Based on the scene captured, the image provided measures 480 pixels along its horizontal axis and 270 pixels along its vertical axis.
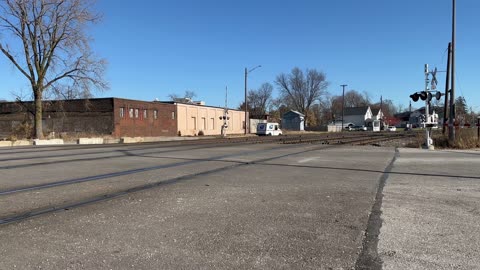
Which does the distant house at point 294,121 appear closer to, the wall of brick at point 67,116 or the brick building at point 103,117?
the brick building at point 103,117

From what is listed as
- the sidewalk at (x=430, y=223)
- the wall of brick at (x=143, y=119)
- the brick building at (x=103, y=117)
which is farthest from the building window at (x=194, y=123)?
the sidewalk at (x=430, y=223)

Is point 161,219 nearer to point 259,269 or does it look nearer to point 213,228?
point 213,228

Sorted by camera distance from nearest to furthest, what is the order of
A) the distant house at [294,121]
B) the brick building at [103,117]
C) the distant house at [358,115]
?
the brick building at [103,117] < the distant house at [294,121] < the distant house at [358,115]

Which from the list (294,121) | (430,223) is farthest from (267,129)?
(430,223)

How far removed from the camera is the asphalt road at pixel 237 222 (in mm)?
4883

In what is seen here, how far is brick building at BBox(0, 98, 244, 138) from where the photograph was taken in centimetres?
5116

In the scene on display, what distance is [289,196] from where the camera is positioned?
29.3 feet

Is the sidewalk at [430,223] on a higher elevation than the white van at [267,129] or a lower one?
lower

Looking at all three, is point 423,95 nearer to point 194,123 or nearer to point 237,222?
point 237,222

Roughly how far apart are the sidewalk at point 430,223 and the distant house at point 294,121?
9834cm

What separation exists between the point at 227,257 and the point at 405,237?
2570mm

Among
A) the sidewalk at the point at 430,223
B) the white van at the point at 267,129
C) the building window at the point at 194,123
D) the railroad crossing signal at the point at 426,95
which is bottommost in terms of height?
the sidewalk at the point at 430,223

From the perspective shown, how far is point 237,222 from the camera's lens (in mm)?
6570

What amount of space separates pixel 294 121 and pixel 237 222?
10628 cm
